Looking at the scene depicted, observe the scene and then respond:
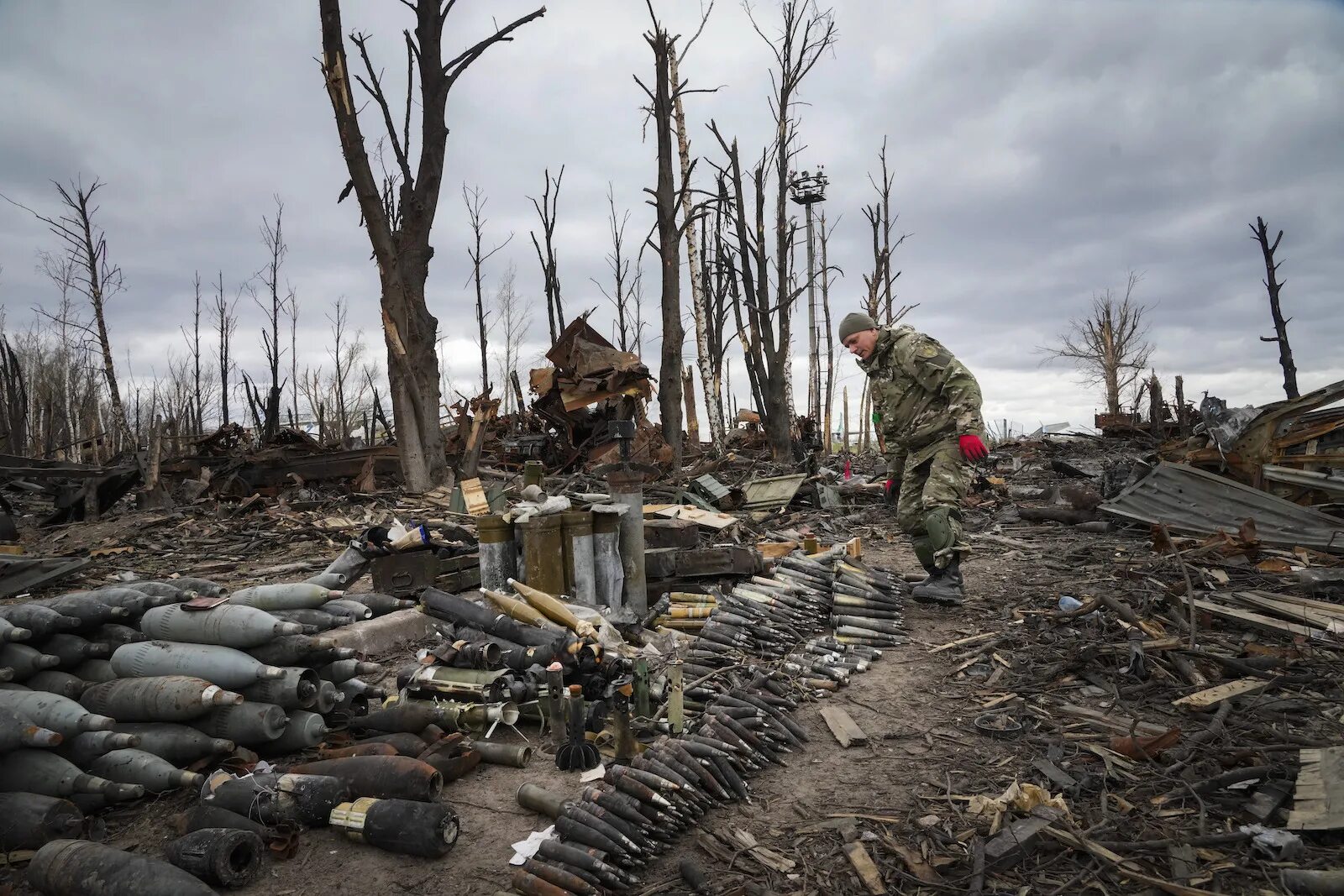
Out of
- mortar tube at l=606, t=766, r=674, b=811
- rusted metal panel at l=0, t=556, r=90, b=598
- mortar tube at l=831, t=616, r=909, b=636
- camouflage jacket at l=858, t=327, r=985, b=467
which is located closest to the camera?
mortar tube at l=606, t=766, r=674, b=811

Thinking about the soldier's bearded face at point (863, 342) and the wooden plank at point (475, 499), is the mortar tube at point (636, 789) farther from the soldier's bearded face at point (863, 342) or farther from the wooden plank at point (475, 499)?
the wooden plank at point (475, 499)

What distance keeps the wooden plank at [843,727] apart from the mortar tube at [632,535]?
238 centimetres

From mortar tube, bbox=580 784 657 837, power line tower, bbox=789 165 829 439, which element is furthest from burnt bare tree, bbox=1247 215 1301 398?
mortar tube, bbox=580 784 657 837

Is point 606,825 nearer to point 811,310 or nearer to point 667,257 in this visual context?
point 667,257

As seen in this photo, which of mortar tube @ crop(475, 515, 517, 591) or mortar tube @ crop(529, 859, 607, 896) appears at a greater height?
mortar tube @ crop(475, 515, 517, 591)

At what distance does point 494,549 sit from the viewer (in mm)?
6500

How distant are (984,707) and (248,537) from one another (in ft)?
36.6

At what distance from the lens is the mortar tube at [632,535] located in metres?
6.46

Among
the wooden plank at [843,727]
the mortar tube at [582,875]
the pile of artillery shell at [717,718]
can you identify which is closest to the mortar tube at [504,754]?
the pile of artillery shell at [717,718]

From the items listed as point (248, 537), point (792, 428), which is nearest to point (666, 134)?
point (792, 428)

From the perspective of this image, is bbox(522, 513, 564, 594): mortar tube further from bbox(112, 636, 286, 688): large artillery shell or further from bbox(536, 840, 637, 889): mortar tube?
bbox(536, 840, 637, 889): mortar tube

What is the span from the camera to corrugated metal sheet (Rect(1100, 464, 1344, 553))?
25.0 feet

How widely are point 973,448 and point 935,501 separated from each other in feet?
1.85

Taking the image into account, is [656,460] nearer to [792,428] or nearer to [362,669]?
[792,428]
